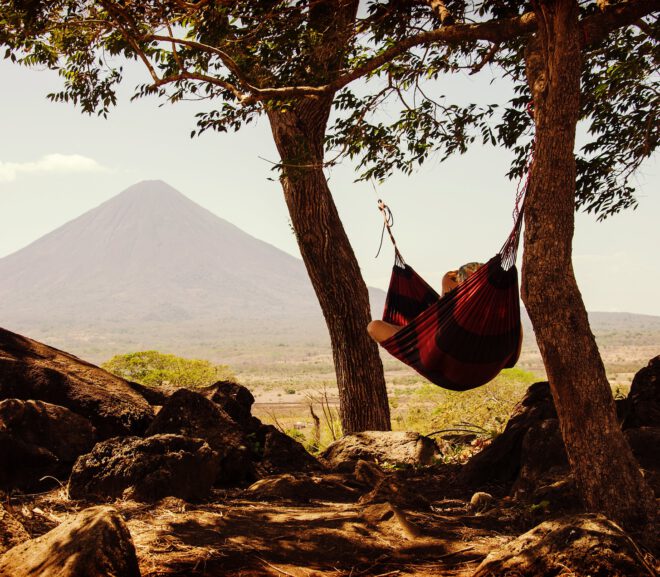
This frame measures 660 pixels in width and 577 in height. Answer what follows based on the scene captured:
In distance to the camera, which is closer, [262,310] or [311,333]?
[311,333]

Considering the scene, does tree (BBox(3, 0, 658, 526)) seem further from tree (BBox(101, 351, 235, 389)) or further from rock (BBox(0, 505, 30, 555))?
tree (BBox(101, 351, 235, 389))

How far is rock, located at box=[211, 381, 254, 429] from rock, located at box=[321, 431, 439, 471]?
1.80 feet

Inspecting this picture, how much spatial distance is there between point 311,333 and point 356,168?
10866 cm

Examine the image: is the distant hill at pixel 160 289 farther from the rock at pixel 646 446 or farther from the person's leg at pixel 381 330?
the rock at pixel 646 446

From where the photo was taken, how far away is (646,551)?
2189 mm

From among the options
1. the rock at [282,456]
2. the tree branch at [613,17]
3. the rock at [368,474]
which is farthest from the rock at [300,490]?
the tree branch at [613,17]

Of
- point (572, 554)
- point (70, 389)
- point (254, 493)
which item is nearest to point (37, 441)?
point (70, 389)

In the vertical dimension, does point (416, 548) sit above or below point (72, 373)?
below

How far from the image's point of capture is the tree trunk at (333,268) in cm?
470

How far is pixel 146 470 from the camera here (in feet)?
9.37

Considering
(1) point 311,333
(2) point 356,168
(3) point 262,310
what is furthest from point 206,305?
(2) point 356,168

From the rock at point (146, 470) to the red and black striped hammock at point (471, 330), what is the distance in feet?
3.62

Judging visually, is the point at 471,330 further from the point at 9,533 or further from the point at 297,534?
the point at 9,533

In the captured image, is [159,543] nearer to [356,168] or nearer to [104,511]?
[104,511]
